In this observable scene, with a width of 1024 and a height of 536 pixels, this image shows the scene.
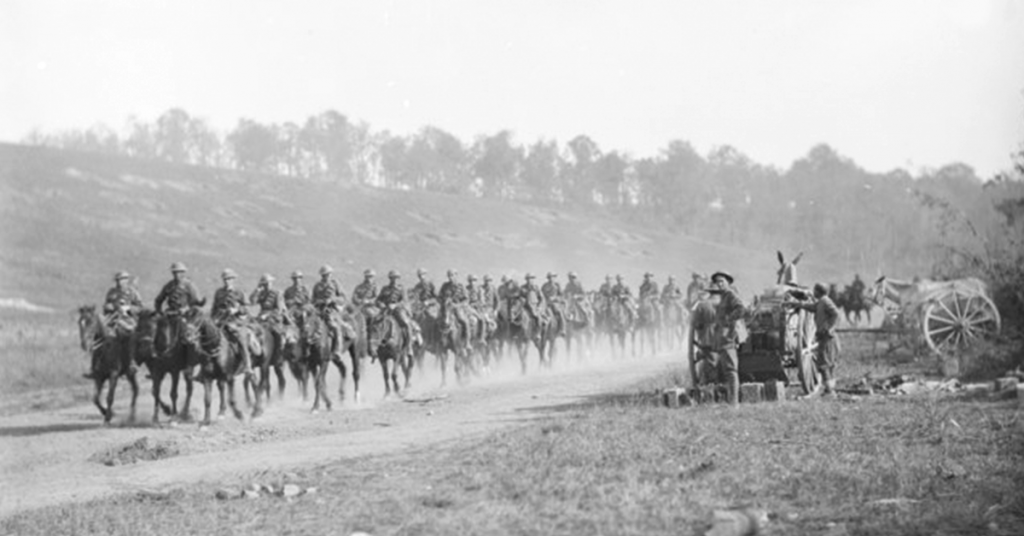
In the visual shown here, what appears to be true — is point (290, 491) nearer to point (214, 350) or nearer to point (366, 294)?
point (214, 350)

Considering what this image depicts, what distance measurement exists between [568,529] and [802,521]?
6.17 feet

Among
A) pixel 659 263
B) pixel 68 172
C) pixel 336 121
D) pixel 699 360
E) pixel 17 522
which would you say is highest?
pixel 336 121

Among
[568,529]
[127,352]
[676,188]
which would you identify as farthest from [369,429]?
[676,188]

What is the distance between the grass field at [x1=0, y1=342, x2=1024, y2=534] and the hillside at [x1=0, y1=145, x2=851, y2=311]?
3546cm

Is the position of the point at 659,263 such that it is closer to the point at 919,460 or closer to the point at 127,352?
the point at 127,352

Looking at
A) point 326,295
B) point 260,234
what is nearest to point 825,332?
point 326,295

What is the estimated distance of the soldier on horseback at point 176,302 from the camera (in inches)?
730

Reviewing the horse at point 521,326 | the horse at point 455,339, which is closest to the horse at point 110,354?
the horse at point 455,339

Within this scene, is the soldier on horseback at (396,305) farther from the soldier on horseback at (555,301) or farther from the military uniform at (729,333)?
the military uniform at (729,333)

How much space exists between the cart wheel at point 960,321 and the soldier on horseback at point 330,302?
11855mm

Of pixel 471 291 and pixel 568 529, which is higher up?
pixel 471 291

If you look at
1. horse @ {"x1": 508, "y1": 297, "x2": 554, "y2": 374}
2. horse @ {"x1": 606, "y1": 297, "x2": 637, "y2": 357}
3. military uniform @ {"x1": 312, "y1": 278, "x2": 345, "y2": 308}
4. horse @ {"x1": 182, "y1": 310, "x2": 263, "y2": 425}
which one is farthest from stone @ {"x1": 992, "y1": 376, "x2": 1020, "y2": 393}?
horse @ {"x1": 606, "y1": 297, "x2": 637, "y2": 357}

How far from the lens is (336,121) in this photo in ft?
375

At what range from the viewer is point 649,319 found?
127ft
